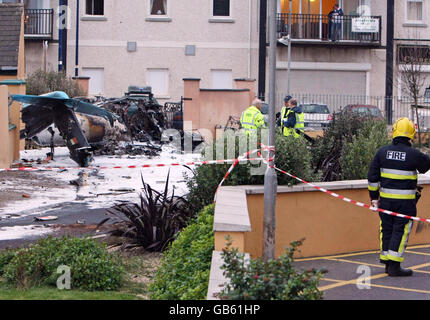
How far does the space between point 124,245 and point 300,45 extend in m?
A: 29.1

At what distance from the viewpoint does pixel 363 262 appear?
920cm

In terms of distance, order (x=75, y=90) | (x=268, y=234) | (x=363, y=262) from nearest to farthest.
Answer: (x=268, y=234) → (x=363, y=262) → (x=75, y=90)

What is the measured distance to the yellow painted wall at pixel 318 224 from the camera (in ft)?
29.3

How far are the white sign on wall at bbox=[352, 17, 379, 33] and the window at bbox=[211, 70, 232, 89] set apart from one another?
645 centimetres

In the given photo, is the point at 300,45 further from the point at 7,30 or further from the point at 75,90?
the point at 7,30

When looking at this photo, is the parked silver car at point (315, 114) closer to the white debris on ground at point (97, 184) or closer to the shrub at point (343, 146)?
the white debris on ground at point (97, 184)

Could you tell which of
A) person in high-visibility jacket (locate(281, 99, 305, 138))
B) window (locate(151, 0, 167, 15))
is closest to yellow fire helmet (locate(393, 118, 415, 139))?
person in high-visibility jacket (locate(281, 99, 305, 138))

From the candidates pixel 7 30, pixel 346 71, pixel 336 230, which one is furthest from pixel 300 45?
pixel 336 230

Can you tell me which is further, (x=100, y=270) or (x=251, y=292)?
(x=100, y=270)

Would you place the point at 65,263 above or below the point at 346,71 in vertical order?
below

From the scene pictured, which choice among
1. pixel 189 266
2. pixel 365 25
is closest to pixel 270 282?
pixel 189 266

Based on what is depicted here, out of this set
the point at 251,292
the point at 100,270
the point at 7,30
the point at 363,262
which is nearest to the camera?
the point at 251,292

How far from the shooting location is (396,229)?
27.2 feet

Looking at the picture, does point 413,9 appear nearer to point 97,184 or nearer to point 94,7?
point 94,7
